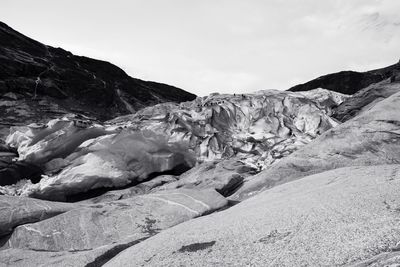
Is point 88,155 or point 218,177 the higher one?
point 88,155

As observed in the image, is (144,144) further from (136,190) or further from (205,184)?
(205,184)

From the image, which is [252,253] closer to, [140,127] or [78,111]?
[140,127]

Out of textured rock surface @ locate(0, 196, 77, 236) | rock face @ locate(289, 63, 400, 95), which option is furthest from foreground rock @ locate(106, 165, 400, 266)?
rock face @ locate(289, 63, 400, 95)

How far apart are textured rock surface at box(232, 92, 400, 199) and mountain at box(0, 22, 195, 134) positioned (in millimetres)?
15565

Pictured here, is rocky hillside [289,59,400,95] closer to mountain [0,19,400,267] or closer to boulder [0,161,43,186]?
mountain [0,19,400,267]

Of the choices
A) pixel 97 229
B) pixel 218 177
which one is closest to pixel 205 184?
pixel 218 177

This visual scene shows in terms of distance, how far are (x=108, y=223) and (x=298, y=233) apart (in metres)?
4.45

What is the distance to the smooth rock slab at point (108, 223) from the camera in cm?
784

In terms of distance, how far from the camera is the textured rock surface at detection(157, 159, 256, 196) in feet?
38.7

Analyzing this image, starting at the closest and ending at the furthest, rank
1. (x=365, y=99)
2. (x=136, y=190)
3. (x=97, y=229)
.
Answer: (x=97, y=229), (x=136, y=190), (x=365, y=99)

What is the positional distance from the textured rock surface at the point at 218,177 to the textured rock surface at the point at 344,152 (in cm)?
53

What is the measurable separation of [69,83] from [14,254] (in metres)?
23.6

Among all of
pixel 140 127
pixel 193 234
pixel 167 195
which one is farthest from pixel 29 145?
pixel 193 234

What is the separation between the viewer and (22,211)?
8.94m
